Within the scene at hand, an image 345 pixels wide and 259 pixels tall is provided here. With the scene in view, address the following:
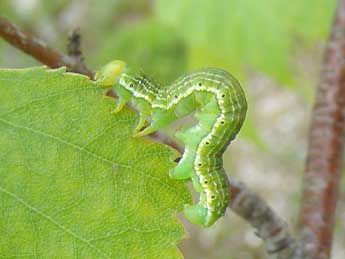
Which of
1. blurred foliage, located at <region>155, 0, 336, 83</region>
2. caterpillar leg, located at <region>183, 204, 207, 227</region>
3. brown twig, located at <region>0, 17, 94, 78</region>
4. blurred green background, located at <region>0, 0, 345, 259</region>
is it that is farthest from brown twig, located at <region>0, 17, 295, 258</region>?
blurred foliage, located at <region>155, 0, 336, 83</region>

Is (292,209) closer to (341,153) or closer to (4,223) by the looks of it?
(341,153)

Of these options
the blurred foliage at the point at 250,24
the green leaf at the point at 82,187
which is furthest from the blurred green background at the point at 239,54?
the green leaf at the point at 82,187

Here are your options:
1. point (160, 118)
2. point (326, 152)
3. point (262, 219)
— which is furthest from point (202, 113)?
point (326, 152)

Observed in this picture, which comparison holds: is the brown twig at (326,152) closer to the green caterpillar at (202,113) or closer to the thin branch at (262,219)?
the thin branch at (262,219)

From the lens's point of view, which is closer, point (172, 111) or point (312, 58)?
point (172, 111)

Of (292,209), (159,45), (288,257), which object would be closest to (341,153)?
(288,257)

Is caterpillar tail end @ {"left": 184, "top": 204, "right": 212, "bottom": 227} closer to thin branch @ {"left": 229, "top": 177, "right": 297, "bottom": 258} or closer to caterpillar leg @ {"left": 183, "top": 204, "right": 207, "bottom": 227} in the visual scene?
caterpillar leg @ {"left": 183, "top": 204, "right": 207, "bottom": 227}
